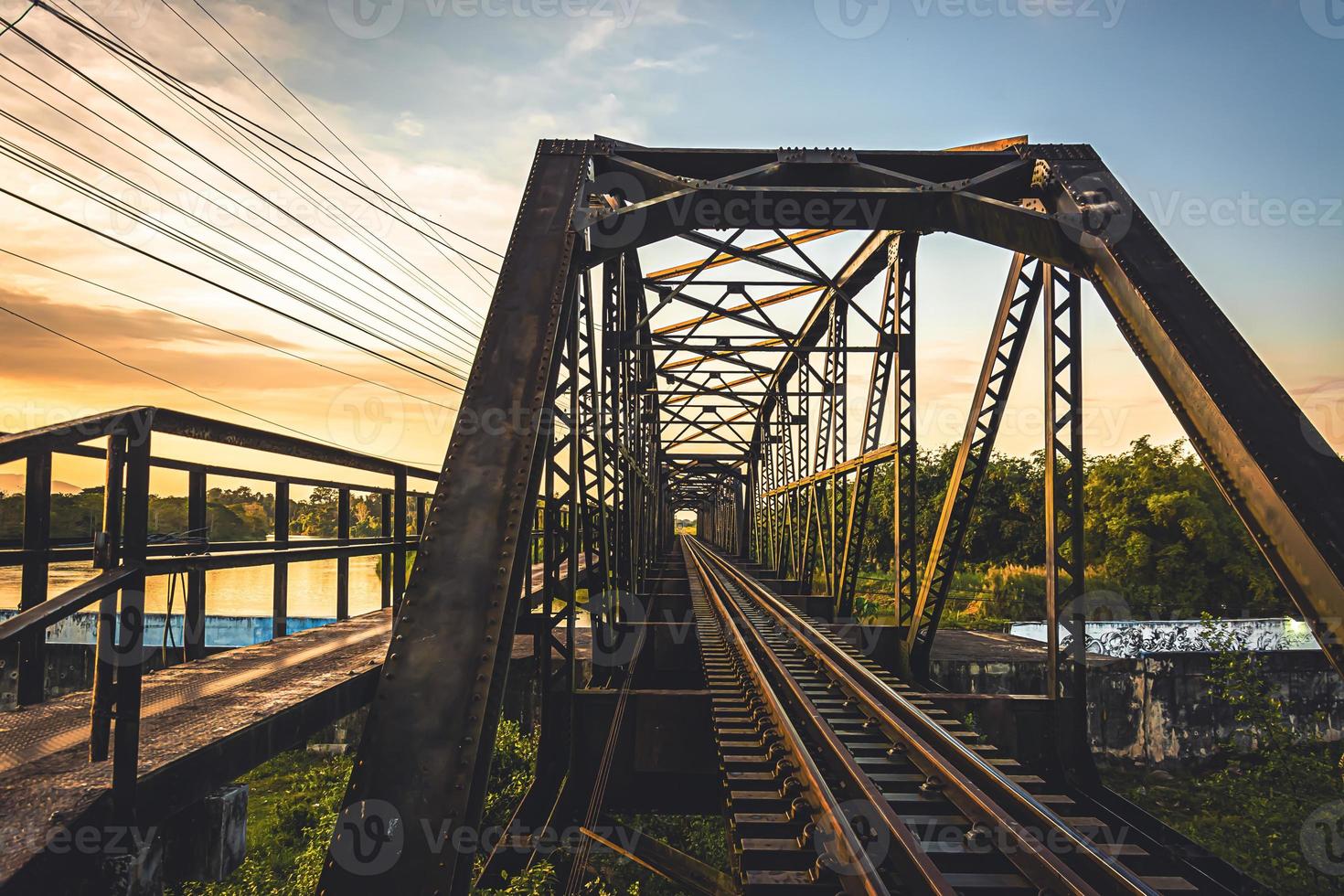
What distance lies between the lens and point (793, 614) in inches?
480

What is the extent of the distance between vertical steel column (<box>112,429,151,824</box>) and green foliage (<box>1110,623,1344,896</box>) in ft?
30.8

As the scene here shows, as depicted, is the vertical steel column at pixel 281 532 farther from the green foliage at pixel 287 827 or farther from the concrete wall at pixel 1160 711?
the concrete wall at pixel 1160 711

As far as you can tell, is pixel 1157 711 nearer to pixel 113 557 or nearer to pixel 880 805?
pixel 880 805

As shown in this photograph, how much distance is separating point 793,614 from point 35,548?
10408 mm

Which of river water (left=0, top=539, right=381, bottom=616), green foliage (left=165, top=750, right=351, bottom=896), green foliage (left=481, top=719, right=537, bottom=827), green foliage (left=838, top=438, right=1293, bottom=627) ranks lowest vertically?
river water (left=0, top=539, right=381, bottom=616)

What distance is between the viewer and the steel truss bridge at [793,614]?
354cm

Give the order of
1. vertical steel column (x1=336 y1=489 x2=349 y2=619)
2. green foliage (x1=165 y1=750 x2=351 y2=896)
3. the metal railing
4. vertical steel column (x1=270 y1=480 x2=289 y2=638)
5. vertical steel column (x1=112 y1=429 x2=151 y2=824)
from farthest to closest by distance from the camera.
→ green foliage (x1=165 y1=750 x2=351 y2=896)
vertical steel column (x1=336 y1=489 x2=349 y2=619)
vertical steel column (x1=270 y1=480 x2=289 y2=638)
vertical steel column (x1=112 y1=429 x2=151 y2=824)
the metal railing

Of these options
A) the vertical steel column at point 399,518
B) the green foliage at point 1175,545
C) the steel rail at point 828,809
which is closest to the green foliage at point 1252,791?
the steel rail at point 828,809

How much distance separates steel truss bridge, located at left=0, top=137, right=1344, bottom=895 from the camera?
3.54 meters

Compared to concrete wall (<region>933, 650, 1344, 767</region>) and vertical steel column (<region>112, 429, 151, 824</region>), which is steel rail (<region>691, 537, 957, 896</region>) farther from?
concrete wall (<region>933, 650, 1344, 767</region>)

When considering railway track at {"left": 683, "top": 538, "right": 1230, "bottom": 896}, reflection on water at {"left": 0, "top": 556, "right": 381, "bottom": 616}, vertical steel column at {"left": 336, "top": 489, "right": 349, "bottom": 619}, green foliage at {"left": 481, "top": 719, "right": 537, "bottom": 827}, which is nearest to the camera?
railway track at {"left": 683, "top": 538, "right": 1230, "bottom": 896}

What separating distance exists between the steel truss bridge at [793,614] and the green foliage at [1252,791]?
322cm

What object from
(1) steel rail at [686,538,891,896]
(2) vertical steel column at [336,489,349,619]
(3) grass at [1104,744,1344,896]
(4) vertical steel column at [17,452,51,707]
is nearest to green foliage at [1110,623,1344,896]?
(3) grass at [1104,744,1344,896]

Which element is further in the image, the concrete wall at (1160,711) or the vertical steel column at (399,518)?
the concrete wall at (1160,711)
